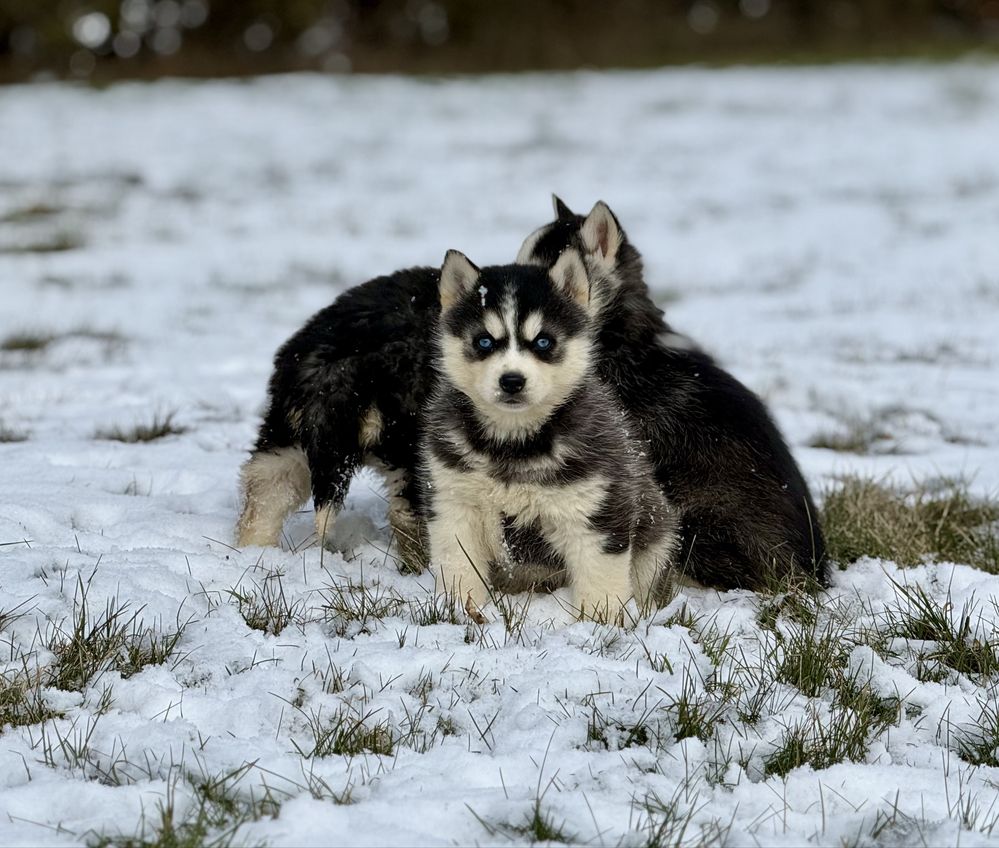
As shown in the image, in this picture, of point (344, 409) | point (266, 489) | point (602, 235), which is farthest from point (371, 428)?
point (602, 235)

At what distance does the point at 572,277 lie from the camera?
203 inches

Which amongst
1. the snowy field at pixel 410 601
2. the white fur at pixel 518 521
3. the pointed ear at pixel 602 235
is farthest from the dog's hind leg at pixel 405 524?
the pointed ear at pixel 602 235

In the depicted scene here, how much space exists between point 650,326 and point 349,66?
24769 millimetres

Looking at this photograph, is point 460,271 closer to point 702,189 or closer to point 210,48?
point 702,189

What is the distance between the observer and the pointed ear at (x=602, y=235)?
6.48m

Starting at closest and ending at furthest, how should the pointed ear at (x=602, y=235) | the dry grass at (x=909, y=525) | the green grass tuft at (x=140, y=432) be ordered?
the dry grass at (x=909, y=525), the pointed ear at (x=602, y=235), the green grass tuft at (x=140, y=432)

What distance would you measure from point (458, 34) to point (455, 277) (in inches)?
1130

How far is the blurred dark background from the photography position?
27.4 metres

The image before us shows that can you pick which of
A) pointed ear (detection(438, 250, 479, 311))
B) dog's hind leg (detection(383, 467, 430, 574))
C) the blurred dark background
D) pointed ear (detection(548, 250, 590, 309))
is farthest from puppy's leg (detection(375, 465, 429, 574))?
the blurred dark background

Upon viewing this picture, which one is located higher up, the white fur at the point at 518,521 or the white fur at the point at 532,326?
the white fur at the point at 532,326

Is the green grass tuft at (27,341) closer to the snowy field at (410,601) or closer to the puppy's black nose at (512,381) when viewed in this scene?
the snowy field at (410,601)

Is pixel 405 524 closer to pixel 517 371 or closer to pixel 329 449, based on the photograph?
pixel 329 449

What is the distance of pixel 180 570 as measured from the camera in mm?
5098

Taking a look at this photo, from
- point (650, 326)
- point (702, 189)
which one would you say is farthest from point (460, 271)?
point (702, 189)
